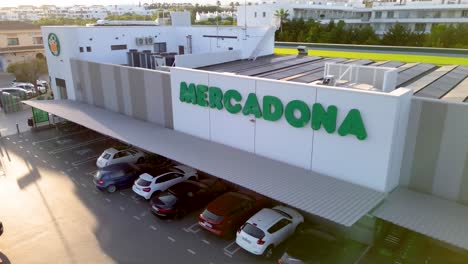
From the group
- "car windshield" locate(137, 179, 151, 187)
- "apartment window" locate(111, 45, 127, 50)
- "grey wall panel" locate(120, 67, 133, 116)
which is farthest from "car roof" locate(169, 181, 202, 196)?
"apartment window" locate(111, 45, 127, 50)

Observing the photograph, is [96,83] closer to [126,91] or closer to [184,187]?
[126,91]

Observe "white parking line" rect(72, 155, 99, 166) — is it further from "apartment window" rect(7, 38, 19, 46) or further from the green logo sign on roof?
"apartment window" rect(7, 38, 19, 46)

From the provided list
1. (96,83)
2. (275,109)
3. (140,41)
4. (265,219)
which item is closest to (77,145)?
(96,83)

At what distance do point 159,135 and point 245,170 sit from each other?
6.55 m

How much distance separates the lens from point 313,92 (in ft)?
43.5

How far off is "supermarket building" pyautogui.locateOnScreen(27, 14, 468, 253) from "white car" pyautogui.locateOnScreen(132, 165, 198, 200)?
1.72m

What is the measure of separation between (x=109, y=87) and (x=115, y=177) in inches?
326

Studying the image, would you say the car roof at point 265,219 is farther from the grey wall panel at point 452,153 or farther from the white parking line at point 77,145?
the white parking line at point 77,145

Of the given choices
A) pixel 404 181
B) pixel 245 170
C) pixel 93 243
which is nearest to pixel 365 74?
pixel 404 181

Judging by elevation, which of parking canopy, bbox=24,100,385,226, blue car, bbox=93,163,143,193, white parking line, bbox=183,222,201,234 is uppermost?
parking canopy, bbox=24,100,385,226

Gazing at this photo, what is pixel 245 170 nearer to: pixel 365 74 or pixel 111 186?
pixel 365 74

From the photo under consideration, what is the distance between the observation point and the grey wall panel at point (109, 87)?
23.4 m

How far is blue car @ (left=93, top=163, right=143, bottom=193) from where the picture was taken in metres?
17.9

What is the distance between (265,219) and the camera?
13523 mm
